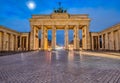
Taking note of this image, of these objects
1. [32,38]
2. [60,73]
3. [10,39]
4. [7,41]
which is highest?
[32,38]

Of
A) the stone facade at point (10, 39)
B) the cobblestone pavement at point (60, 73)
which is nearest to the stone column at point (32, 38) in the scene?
the stone facade at point (10, 39)

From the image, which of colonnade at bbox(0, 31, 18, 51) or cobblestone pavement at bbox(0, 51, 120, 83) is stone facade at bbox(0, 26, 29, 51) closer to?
colonnade at bbox(0, 31, 18, 51)

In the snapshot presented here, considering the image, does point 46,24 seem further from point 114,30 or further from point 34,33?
point 114,30

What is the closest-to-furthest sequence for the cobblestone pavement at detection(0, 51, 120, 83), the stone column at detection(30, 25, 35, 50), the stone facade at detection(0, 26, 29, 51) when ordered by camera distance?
the cobblestone pavement at detection(0, 51, 120, 83) < the stone facade at detection(0, 26, 29, 51) < the stone column at detection(30, 25, 35, 50)

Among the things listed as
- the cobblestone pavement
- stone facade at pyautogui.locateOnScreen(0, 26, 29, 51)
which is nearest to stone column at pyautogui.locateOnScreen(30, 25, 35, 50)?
stone facade at pyautogui.locateOnScreen(0, 26, 29, 51)

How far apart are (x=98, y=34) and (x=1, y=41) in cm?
3570

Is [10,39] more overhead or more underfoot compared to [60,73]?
more overhead

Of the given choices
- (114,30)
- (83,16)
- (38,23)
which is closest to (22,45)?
(38,23)

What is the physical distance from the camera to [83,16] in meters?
50.8

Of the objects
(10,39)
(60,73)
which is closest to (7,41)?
(10,39)

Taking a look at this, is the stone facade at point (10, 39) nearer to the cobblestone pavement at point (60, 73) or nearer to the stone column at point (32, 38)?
the stone column at point (32, 38)

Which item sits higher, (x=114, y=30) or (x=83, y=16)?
(x=83, y=16)

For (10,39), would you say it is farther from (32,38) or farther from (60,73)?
(60,73)

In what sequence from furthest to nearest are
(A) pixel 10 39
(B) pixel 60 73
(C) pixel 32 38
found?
(C) pixel 32 38 < (A) pixel 10 39 < (B) pixel 60 73
